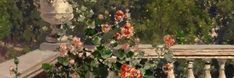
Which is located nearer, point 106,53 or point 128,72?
point 128,72

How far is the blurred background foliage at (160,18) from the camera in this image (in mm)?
31031

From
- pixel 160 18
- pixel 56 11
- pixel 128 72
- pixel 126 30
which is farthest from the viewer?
pixel 160 18

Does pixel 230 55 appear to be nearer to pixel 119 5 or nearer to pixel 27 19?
pixel 119 5

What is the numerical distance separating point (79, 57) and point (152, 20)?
28479 millimetres

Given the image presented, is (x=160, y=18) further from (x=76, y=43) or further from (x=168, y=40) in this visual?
(x=76, y=43)

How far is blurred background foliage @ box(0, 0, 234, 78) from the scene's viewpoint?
31.0 metres

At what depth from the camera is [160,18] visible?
102 feet

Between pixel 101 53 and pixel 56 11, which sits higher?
pixel 56 11

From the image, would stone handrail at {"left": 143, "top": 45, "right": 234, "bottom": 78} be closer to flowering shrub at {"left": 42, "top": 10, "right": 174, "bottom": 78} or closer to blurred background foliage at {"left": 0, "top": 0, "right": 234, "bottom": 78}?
flowering shrub at {"left": 42, "top": 10, "right": 174, "bottom": 78}

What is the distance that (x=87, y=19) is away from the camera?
3855 mm

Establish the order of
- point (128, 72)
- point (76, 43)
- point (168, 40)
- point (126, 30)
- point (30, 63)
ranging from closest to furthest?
point (128, 72) < point (126, 30) < point (76, 43) < point (30, 63) < point (168, 40)

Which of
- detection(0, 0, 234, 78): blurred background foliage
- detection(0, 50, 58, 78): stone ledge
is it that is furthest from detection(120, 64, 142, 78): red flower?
detection(0, 0, 234, 78): blurred background foliage

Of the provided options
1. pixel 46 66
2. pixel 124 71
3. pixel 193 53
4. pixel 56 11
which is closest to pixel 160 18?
pixel 193 53

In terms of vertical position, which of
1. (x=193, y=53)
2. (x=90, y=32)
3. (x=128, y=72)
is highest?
(x=90, y=32)
